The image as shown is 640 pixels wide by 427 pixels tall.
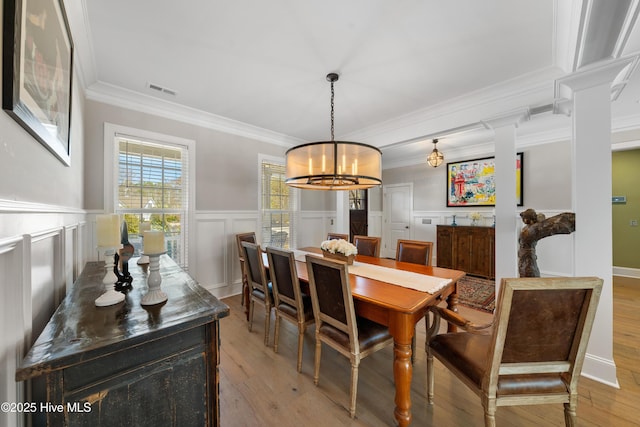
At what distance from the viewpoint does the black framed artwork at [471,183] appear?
473 cm

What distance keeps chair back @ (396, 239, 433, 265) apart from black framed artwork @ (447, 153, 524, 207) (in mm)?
2974

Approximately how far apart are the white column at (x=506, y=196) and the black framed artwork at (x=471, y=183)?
237 cm

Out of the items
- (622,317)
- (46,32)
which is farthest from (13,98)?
(622,317)

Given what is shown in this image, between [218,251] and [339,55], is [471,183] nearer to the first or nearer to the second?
[339,55]

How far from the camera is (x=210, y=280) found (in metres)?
3.48

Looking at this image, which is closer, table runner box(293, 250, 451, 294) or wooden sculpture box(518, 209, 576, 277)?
table runner box(293, 250, 451, 294)

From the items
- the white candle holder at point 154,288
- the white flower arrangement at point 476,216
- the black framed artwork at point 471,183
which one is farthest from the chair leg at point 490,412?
the black framed artwork at point 471,183

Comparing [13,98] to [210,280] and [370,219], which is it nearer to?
[210,280]

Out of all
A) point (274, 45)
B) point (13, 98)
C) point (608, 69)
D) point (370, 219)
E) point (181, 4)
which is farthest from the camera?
point (370, 219)

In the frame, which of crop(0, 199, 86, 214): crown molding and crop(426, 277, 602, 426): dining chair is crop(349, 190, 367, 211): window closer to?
crop(426, 277, 602, 426): dining chair

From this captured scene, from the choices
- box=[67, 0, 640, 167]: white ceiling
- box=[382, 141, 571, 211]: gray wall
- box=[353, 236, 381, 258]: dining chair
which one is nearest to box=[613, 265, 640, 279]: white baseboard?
box=[382, 141, 571, 211]: gray wall

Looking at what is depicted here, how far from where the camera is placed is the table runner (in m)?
1.75

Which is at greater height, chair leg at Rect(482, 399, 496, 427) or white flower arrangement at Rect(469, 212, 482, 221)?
white flower arrangement at Rect(469, 212, 482, 221)

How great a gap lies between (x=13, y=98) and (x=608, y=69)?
3.39 meters
